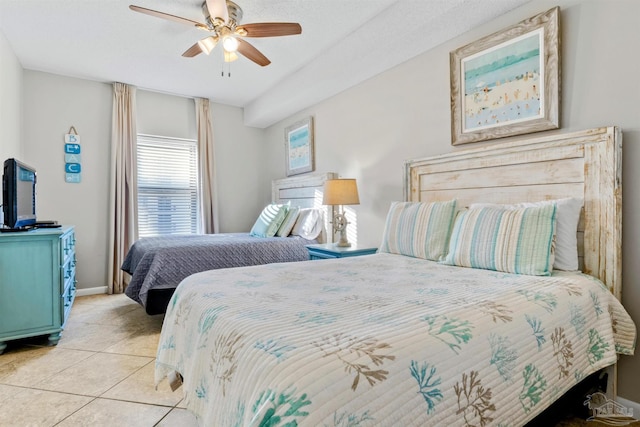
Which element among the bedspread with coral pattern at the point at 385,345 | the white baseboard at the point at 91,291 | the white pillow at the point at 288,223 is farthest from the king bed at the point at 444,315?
the white baseboard at the point at 91,291

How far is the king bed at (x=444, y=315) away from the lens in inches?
30.0

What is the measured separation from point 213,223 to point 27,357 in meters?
2.63

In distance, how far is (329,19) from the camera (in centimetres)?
273

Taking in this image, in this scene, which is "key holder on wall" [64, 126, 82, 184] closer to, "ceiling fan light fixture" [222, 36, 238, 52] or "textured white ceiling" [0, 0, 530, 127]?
"textured white ceiling" [0, 0, 530, 127]

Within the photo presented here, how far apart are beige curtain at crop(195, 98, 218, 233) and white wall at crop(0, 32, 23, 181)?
189 centimetres

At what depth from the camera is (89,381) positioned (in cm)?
201

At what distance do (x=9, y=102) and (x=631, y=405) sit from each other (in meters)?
5.11

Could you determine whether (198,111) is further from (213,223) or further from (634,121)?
(634,121)

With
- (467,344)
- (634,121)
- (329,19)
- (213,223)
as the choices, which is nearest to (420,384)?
(467,344)

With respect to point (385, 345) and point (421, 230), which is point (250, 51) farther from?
point (385, 345)

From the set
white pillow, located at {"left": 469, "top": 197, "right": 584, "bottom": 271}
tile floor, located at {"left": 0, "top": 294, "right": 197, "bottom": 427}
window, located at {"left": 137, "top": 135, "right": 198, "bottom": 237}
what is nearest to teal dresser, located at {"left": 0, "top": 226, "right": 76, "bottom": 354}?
tile floor, located at {"left": 0, "top": 294, "right": 197, "bottom": 427}

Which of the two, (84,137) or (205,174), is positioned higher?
(84,137)

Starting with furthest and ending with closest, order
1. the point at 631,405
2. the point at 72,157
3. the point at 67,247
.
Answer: the point at 72,157, the point at 67,247, the point at 631,405

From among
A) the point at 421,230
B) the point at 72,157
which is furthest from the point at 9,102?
the point at 421,230
